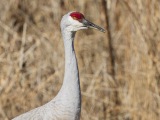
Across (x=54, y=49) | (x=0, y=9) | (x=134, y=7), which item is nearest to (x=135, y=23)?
(x=134, y=7)

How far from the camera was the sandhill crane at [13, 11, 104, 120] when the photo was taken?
149 inches

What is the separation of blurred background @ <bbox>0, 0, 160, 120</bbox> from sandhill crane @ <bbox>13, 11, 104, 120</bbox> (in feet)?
4.19

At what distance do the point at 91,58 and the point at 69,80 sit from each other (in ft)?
7.34

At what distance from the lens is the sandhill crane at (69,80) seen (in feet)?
12.4

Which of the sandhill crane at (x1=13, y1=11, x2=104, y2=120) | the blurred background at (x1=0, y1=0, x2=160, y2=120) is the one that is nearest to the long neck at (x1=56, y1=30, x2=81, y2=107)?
the sandhill crane at (x1=13, y1=11, x2=104, y2=120)

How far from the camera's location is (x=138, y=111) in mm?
5180

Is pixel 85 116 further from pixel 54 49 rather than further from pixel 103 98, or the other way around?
pixel 54 49

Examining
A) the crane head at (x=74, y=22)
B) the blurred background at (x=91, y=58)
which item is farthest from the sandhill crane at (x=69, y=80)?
the blurred background at (x=91, y=58)

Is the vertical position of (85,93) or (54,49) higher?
(54,49)

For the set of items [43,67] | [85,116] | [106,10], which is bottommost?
[85,116]

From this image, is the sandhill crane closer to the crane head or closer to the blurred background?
the crane head

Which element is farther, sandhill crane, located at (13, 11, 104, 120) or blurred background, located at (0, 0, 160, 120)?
blurred background, located at (0, 0, 160, 120)

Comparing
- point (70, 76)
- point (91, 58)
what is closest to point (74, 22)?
point (70, 76)

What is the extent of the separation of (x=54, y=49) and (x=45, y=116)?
6.95 ft
